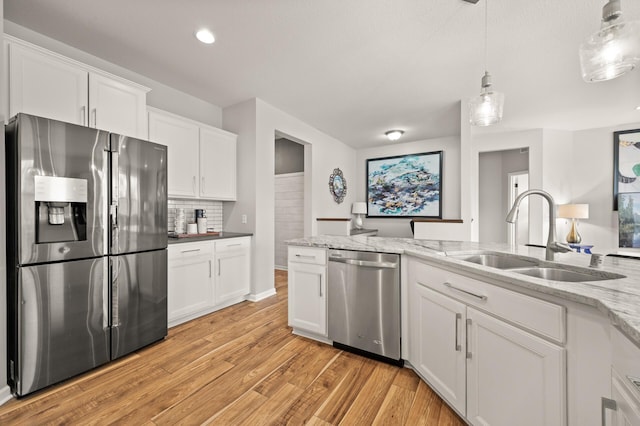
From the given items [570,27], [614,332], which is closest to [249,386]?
[614,332]

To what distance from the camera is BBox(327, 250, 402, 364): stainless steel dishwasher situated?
1.97 meters

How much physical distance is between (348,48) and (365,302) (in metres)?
2.22

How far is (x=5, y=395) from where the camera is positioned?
1.58m

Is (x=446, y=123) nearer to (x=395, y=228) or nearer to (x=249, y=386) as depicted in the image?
(x=395, y=228)

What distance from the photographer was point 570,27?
210 centimetres

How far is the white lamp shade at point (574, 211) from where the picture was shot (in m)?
4.46

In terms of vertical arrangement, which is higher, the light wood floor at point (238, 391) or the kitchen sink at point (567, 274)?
the kitchen sink at point (567, 274)

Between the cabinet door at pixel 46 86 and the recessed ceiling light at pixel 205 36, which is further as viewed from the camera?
the recessed ceiling light at pixel 205 36

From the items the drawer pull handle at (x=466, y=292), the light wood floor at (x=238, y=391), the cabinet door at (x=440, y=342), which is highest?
the drawer pull handle at (x=466, y=292)

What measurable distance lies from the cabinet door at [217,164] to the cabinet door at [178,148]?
9 cm

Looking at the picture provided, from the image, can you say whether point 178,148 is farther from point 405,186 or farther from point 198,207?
point 405,186

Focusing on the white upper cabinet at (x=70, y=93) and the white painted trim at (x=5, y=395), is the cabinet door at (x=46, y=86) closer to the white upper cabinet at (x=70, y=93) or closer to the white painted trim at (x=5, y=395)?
the white upper cabinet at (x=70, y=93)

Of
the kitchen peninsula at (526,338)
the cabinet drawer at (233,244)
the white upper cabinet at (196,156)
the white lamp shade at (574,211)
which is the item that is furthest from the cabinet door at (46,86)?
the white lamp shade at (574,211)

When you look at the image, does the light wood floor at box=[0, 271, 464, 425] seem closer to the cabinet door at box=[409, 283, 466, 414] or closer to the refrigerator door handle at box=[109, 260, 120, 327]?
the cabinet door at box=[409, 283, 466, 414]
